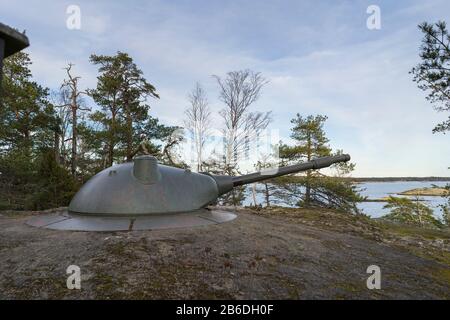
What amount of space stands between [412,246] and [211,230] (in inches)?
165

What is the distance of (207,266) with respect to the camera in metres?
3.57

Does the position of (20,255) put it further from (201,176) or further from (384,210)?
(384,210)

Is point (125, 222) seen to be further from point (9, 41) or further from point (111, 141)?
point (111, 141)

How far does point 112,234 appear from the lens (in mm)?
4246

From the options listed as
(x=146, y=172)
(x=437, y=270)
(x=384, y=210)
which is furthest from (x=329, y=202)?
(x=146, y=172)

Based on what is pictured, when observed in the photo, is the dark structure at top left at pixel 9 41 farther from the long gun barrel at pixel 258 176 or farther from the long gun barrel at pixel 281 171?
the long gun barrel at pixel 281 171

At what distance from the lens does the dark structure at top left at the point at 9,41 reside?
227 cm

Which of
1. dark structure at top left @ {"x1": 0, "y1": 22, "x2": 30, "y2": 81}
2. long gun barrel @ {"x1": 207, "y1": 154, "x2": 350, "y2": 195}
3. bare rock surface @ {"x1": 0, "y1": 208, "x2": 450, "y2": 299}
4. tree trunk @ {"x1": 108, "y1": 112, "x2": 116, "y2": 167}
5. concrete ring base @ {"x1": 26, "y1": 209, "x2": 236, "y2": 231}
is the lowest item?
bare rock surface @ {"x1": 0, "y1": 208, "x2": 450, "y2": 299}

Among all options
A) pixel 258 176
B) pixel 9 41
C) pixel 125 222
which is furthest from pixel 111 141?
pixel 9 41

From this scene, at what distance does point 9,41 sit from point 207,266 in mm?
2855

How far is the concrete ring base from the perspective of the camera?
4477 millimetres

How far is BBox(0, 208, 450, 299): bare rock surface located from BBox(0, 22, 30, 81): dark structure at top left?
7.20ft

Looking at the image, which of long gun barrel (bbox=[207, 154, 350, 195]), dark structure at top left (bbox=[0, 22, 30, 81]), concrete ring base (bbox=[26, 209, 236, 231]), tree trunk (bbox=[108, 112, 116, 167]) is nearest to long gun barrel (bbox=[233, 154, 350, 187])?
long gun barrel (bbox=[207, 154, 350, 195])

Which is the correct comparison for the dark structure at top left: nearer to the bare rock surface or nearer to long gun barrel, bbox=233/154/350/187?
the bare rock surface
